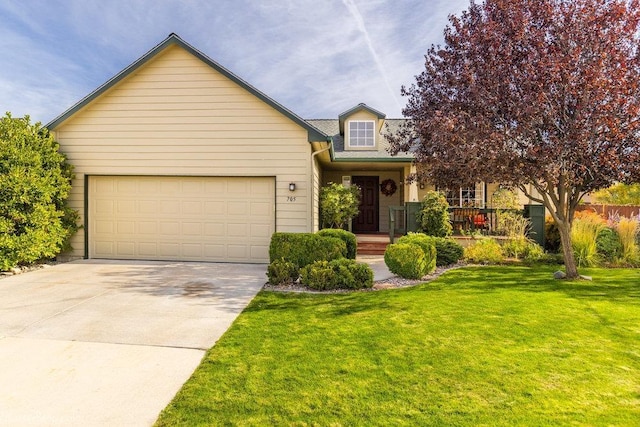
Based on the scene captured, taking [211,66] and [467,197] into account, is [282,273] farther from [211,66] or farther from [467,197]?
[467,197]

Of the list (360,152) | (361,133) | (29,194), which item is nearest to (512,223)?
(360,152)

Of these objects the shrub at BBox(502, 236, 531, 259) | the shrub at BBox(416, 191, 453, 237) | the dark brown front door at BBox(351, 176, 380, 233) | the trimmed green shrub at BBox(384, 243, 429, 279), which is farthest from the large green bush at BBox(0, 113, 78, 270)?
the shrub at BBox(502, 236, 531, 259)

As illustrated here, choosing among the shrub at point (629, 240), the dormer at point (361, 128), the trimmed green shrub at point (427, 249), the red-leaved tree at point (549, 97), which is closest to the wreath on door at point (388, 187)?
the dormer at point (361, 128)

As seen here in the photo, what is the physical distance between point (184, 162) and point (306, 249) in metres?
4.58

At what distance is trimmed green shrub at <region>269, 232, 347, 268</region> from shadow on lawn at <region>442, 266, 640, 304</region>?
6.95ft

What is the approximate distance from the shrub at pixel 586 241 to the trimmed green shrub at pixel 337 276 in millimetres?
6004

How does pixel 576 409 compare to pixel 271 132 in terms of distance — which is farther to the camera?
pixel 271 132

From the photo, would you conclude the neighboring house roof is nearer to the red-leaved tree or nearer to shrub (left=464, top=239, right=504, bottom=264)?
shrub (left=464, top=239, right=504, bottom=264)

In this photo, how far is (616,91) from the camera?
5.96m

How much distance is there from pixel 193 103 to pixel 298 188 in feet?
11.7

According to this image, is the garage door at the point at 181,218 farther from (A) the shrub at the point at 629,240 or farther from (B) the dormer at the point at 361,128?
(A) the shrub at the point at 629,240

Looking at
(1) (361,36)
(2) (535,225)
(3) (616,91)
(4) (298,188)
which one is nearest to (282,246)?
(4) (298,188)

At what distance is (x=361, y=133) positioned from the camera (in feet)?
45.6

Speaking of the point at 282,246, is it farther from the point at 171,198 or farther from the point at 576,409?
the point at 576,409
